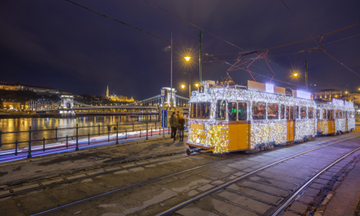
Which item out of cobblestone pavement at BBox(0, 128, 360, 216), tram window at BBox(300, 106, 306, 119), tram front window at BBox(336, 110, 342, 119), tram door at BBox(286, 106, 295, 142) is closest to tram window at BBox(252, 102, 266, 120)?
cobblestone pavement at BBox(0, 128, 360, 216)

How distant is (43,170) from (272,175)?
24.2 ft

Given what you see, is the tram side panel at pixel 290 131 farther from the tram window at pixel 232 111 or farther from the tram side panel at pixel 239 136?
the tram window at pixel 232 111

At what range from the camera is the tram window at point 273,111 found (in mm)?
9945

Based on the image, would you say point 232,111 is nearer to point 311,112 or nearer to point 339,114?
point 311,112

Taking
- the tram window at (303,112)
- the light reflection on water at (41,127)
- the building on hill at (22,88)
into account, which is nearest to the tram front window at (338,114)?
the tram window at (303,112)

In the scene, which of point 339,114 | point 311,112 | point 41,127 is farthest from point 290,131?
point 41,127

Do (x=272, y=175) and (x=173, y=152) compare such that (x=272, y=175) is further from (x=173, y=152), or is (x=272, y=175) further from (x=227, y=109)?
(x=173, y=152)

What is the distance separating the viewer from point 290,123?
11.5m

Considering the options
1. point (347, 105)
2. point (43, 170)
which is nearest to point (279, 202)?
point (43, 170)

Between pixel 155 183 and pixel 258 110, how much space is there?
19.5ft

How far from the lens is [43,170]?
6.80 m

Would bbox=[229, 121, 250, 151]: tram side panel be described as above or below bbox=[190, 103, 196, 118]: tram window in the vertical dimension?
below

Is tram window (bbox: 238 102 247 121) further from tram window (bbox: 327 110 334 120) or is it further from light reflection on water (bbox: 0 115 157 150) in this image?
tram window (bbox: 327 110 334 120)

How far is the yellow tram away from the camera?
1627cm
